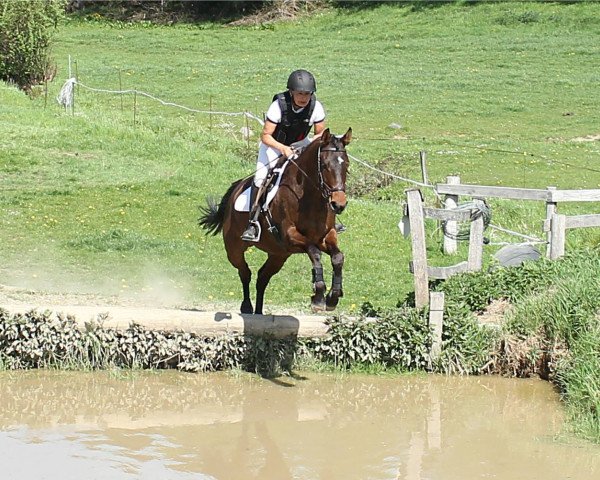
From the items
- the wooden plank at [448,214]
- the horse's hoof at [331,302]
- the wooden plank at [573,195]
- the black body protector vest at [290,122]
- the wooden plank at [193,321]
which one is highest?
the black body protector vest at [290,122]

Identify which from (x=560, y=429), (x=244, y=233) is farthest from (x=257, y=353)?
(x=560, y=429)

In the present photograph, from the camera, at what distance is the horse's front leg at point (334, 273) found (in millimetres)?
10594

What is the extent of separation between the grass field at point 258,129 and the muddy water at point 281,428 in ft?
11.0

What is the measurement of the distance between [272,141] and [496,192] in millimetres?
4458

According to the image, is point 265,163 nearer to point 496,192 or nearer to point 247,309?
point 247,309

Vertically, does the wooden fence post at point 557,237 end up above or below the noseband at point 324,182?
below

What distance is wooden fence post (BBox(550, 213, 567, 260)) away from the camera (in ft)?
40.9

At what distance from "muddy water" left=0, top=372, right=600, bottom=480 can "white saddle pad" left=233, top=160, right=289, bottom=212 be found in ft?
6.33

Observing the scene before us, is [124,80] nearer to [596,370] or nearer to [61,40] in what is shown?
[61,40]

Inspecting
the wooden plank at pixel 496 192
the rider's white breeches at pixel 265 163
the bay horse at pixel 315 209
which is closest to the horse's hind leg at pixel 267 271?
the bay horse at pixel 315 209

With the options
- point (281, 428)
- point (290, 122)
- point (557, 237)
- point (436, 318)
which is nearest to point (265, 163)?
point (290, 122)

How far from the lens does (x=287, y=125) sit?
37.5 feet

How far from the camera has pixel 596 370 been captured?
392 inches

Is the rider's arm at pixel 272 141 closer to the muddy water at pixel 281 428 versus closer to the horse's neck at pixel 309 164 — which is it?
the horse's neck at pixel 309 164
